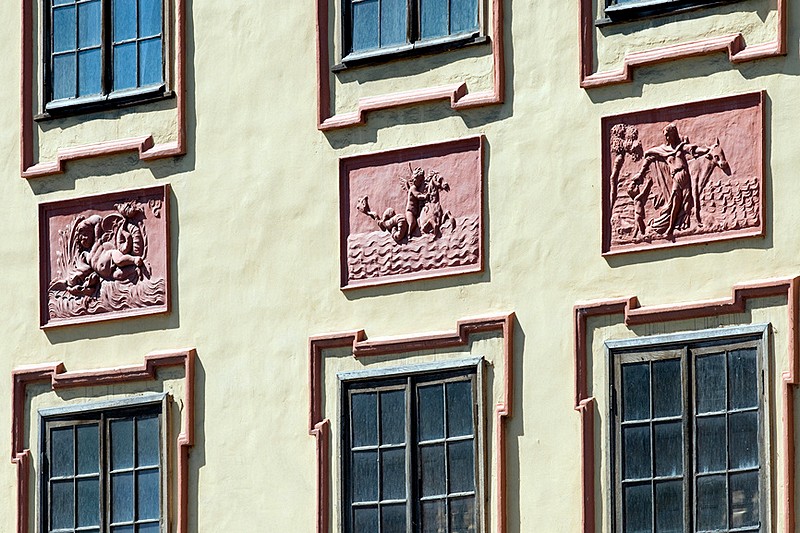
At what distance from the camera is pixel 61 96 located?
893 inches

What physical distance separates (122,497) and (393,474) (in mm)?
2382

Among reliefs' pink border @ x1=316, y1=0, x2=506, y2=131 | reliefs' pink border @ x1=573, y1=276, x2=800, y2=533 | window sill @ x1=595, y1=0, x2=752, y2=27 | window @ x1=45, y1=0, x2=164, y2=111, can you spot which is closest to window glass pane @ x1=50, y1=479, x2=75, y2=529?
window @ x1=45, y1=0, x2=164, y2=111

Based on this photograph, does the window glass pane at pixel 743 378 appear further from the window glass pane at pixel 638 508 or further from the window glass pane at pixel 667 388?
the window glass pane at pixel 638 508

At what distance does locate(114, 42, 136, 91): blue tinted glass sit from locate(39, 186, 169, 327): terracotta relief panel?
0.88 metres

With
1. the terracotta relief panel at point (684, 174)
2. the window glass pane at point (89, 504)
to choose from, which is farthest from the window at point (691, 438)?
the window glass pane at point (89, 504)

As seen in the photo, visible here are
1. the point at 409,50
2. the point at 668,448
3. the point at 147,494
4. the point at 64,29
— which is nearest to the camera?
the point at 668,448

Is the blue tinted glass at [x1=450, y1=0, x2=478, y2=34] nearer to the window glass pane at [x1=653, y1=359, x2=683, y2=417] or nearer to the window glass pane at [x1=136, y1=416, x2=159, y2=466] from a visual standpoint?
the window glass pane at [x1=653, y1=359, x2=683, y2=417]

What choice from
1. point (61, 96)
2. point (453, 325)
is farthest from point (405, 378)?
point (61, 96)

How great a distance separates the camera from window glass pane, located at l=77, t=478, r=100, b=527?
21828mm

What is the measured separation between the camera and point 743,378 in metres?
19.1

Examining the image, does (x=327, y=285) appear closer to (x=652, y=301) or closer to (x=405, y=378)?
(x=405, y=378)

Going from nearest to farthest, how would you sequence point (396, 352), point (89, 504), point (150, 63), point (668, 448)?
point (668, 448)
point (396, 352)
point (89, 504)
point (150, 63)

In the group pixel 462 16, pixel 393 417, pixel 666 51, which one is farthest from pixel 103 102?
pixel 666 51

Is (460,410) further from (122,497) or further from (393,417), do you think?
(122,497)
